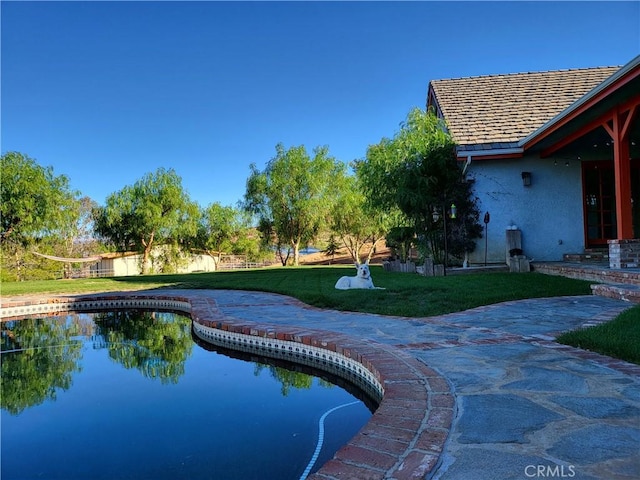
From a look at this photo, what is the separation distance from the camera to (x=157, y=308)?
9445mm

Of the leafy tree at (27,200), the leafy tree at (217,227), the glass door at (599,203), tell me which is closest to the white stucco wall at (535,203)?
the glass door at (599,203)

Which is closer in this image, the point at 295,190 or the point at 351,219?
the point at 295,190

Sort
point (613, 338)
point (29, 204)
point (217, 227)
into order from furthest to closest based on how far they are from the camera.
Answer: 1. point (217, 227)
2. point (29, 204)
3. point (613, 338)

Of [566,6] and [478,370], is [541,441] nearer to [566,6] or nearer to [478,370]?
[478,370]

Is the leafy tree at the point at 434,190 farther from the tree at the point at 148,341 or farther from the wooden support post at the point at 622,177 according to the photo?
the tree at the point at 148,341

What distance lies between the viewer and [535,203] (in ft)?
34.1

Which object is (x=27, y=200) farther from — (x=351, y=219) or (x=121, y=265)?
(x=351, y=219)

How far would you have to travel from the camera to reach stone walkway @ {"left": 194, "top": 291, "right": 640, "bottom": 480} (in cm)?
166

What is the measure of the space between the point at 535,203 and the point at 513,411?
31.1 feet

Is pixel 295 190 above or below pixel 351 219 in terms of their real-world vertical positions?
above

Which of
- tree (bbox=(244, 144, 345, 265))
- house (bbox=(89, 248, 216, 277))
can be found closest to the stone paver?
tree (bbox=(244, 144, 345, 265))

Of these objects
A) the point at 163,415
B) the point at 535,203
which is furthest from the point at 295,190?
the point at 163,415

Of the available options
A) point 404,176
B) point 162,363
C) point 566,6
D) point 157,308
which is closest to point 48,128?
point 157,308

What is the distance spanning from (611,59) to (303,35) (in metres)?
11.3
